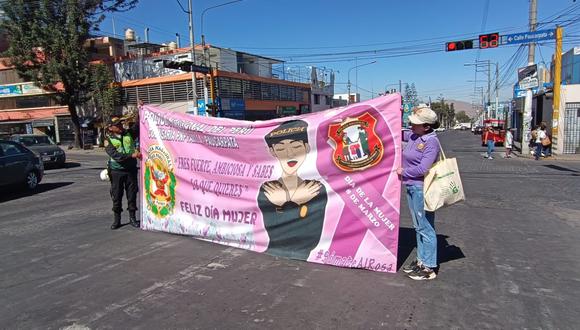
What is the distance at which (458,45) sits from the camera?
2142 cm

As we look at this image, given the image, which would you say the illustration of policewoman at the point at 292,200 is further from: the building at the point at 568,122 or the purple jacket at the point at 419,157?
the building at the point at 568,122

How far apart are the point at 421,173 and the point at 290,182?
155 cm

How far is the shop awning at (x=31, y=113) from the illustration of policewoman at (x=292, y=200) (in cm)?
4019

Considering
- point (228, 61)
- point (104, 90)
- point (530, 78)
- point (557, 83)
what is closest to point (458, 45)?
point (530, 78)

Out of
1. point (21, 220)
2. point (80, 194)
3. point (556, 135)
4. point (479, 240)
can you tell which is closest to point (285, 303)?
point (479, 240)

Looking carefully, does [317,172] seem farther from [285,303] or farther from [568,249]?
[568,249]

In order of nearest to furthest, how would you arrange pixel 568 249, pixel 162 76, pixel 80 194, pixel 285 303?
pixel 285 303 < pixel 568 249 < pixel 80 194 < pixel 162 76

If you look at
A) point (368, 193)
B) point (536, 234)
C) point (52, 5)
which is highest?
point (52, 5)

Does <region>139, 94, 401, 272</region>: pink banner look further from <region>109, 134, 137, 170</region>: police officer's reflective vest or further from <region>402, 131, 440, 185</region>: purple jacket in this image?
<region>109, 134, 137, 170</region>: police officer's reflective vest

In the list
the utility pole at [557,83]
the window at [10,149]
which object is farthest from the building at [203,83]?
the utility pole at [557,83]

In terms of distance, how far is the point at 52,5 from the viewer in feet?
102

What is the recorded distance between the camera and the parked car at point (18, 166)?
10.4m

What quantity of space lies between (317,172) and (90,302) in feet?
8.69

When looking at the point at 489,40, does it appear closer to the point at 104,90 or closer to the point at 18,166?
the point at 18,166
